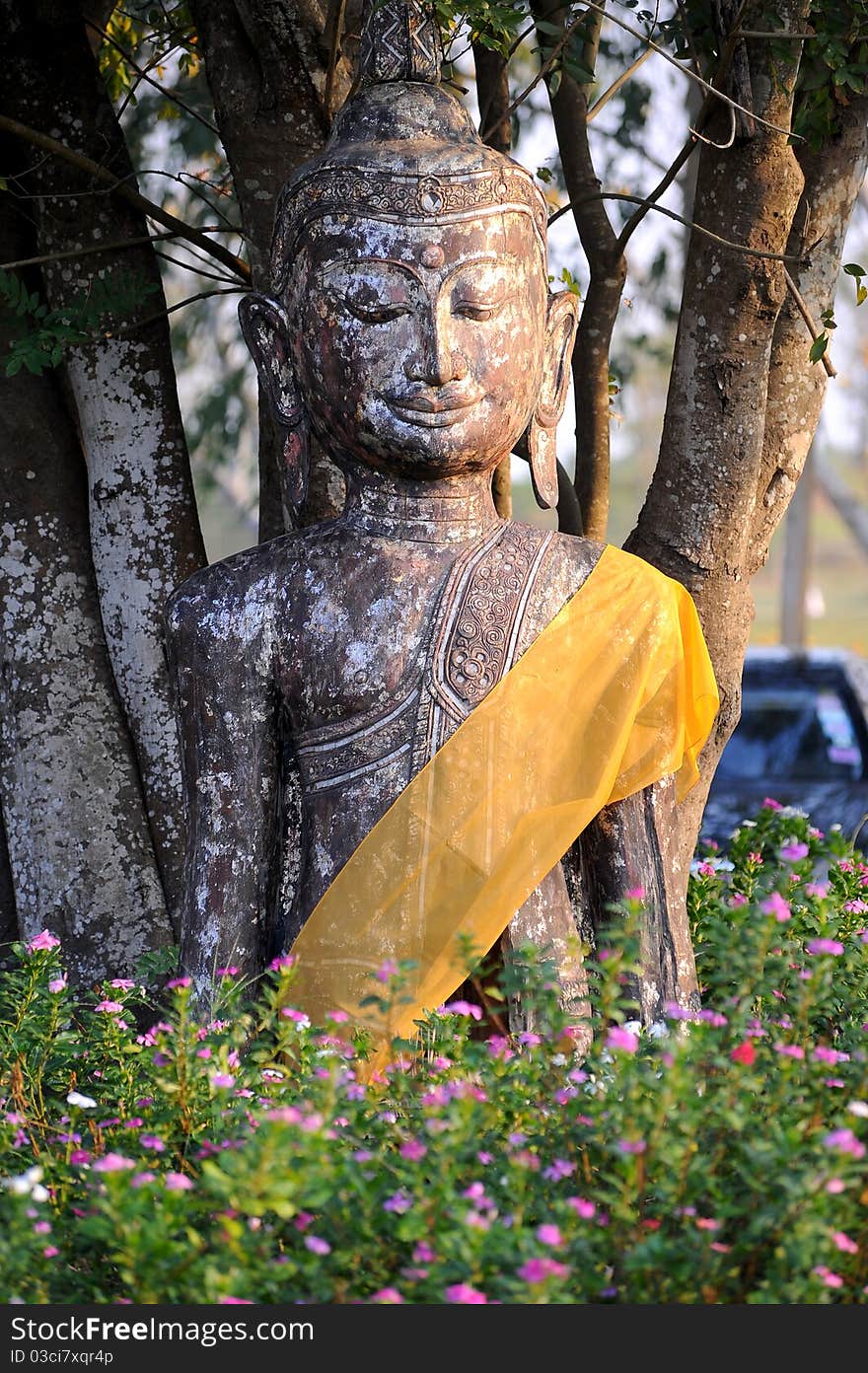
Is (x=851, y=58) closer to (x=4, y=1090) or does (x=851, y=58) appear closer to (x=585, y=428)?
(x=585, y=428)

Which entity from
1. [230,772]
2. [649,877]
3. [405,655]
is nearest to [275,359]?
[405,655]

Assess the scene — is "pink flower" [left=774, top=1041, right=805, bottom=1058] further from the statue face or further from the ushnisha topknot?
the ushnisha topknot

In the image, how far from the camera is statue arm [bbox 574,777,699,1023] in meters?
2.72

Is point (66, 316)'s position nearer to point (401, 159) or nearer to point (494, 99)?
point (401, 159)

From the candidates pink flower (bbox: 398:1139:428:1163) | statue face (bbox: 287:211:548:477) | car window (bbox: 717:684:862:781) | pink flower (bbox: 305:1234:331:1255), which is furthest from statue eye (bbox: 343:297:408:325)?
car window (bbox: 717:684:862:781)

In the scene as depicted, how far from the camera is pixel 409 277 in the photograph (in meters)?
2.64

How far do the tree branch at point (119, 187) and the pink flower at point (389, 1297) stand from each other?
2615 mm

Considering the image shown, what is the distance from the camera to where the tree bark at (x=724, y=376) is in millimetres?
3355

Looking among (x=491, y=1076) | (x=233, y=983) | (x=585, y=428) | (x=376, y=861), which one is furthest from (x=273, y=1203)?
(x=585, y=428)

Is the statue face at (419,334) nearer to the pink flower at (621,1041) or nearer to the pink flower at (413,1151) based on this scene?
the pink flower at (621,1041)

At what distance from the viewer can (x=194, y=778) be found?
9.18 ft

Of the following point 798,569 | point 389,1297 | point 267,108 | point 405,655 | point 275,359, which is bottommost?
point 798,569

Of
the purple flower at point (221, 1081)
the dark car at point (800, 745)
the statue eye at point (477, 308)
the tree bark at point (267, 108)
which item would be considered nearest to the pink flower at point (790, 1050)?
the purple flower at point (221, 1081)

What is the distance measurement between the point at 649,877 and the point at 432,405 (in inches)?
36.0
